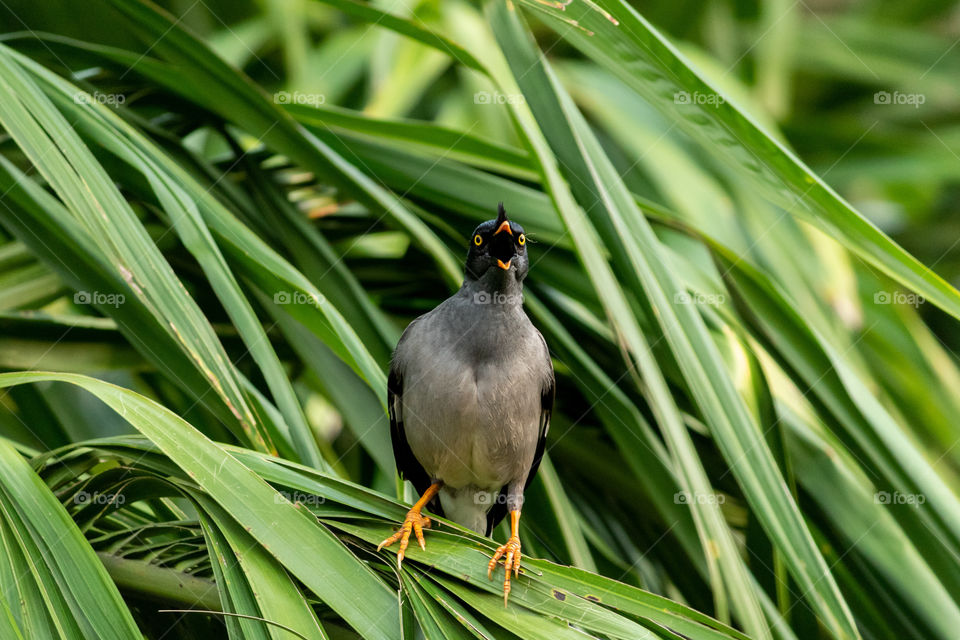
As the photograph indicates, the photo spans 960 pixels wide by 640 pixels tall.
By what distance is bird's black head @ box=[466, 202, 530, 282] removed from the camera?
6.46ft

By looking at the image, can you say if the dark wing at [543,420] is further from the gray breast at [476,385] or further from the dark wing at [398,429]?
the dark wing at [398,429]

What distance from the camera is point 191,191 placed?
6.17ft

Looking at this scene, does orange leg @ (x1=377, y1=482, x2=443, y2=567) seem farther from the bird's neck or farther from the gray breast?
the bird's neck

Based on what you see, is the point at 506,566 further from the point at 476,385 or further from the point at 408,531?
the point at 476,385

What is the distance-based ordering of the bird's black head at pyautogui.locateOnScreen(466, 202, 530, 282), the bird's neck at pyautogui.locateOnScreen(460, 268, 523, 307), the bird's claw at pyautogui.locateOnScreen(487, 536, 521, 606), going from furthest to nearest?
1. the bird's neck at pyautogui.locateOnScreen(460, 268, 523, 307)
2. the bird's black head at pyautogui.locateOnScreen(466, 202, 530, 282)
3. the bird's claw at pyautogui.locateOnScreen(487, 536, 521, 606)

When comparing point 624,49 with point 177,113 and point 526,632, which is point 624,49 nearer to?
point 526,632

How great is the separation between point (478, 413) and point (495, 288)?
32 centimetres

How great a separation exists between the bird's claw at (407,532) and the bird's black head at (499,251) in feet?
2.25

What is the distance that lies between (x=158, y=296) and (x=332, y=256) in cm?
66

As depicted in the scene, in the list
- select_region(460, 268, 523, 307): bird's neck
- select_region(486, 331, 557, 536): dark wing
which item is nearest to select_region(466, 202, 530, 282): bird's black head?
select_region(460, 268, 523, 307): bird's neck

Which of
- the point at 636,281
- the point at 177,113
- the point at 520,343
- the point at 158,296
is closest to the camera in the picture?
the point at 158,296

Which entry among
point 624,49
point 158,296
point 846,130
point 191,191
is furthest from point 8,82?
point 846,130

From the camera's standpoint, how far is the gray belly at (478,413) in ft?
6.68

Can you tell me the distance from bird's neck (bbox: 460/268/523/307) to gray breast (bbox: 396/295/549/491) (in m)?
0.02
